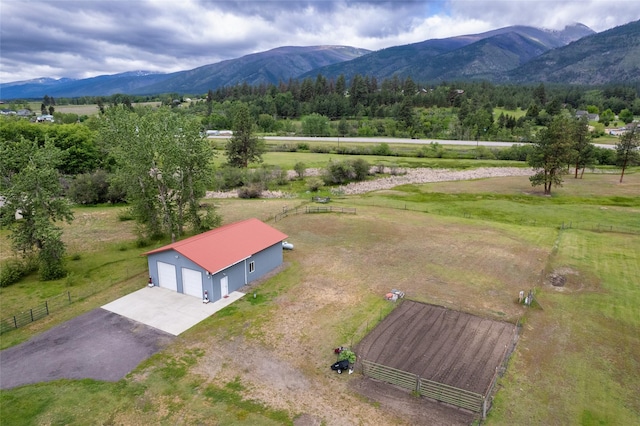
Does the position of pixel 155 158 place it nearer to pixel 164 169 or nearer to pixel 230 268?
pixel 164 169

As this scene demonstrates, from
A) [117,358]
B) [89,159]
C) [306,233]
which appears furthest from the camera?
[89,159]

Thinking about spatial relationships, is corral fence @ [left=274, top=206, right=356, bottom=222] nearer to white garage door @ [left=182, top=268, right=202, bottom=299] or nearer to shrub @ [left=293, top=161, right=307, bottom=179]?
white garage door @ [left=182, top=268, right=202, bottom=299]

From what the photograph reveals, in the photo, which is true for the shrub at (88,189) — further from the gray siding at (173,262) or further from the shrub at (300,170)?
the gray siding at (173,262)

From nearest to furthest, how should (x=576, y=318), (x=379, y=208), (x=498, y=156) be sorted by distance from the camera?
(x=576, y=318)
(x=379, y=208)
(x=498, y=156)

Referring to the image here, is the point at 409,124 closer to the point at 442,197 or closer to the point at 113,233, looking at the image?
the point at 442,197

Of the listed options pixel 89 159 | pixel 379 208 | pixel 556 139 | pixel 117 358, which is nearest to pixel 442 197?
pixel 379 208

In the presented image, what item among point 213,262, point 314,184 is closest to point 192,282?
point 213,262

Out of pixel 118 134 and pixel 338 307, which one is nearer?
pixel 338 307
